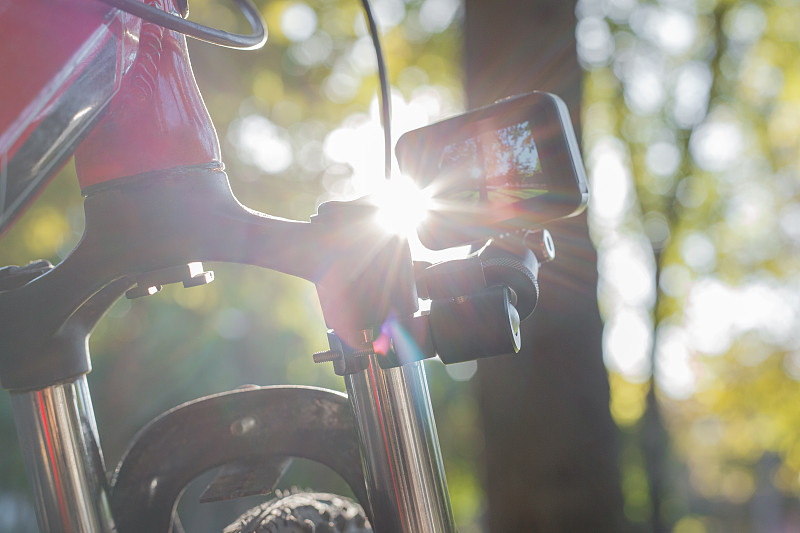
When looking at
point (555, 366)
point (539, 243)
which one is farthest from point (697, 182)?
point (539, 243)

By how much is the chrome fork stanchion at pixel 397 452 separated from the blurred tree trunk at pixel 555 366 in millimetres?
2355

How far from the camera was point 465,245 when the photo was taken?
35.1 inches

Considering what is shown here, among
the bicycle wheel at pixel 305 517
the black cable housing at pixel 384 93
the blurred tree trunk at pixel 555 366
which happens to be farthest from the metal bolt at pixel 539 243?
the blurred tree trunk at pixel 555 366

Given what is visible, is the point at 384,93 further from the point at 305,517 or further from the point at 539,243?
the point at 305,517

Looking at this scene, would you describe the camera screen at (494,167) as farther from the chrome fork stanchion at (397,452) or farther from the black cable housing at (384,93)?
the chrome fork stanchion at (397,452)

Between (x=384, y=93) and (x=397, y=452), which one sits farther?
A: (x=384, y=93)

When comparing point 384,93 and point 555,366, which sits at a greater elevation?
point 384,93

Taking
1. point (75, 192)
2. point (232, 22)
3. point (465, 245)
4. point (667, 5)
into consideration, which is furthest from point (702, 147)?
point (465, 245)

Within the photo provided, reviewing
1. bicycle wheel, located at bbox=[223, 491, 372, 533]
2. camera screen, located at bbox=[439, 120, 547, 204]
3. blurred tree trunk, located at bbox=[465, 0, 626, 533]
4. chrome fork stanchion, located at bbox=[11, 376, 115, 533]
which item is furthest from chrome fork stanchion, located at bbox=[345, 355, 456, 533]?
blurred tree trunk, located at bbox=[465, 0, 626, 533]

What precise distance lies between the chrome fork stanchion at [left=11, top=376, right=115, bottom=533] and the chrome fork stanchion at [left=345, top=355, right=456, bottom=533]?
361mm

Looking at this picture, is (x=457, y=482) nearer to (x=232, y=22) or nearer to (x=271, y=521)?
(x=232, y=22)

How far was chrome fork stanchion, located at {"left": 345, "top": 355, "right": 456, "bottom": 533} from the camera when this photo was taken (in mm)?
803

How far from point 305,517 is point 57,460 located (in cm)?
33

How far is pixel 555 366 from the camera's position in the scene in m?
3.15
